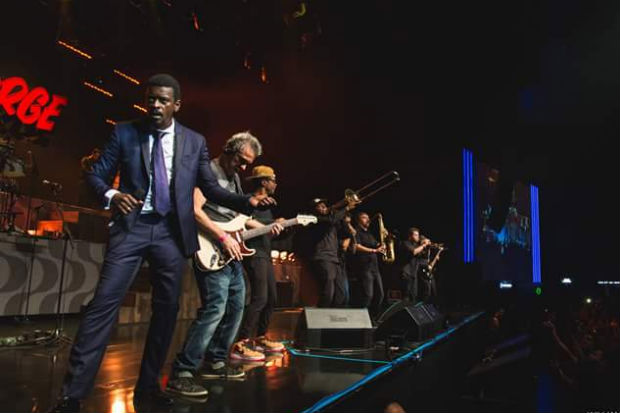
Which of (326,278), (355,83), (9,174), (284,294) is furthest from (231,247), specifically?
(284,294)

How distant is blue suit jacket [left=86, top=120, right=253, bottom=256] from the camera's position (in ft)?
7.33

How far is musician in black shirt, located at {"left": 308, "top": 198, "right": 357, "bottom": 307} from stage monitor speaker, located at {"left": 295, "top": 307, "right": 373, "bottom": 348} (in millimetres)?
794

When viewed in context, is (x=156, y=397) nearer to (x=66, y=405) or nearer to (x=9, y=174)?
(x=66, y=405)

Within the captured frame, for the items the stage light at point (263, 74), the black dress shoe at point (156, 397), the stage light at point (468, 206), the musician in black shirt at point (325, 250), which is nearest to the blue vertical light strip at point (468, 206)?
the stage light at point (468, 206)

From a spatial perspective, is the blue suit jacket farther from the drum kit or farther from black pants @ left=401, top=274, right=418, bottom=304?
black pants @ left=401, top=274, right=418, bottom=304

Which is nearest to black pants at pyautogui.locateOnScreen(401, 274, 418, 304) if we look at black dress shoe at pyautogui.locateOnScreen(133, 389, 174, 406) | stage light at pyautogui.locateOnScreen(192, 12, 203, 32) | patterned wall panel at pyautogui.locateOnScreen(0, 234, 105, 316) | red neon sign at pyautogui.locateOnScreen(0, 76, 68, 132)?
patterned wall panel at pyautogui.locateOnScreen(0, 234, 105, 316)

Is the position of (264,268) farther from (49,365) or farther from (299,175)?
(299,175)

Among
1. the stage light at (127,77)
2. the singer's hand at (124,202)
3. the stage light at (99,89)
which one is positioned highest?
the stage light at (127,77)

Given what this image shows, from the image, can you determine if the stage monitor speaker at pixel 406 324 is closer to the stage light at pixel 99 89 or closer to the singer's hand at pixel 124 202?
the singer's hand at pixel 124 202

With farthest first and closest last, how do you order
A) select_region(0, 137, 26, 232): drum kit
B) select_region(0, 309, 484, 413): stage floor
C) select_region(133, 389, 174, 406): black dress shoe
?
select_region(0, 137, 26, 232): drum kit < select_region(0, 309, 484, 413): stage floor < select_region(133, 389, 174, 406): black dress shoe

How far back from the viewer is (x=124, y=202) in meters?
2.11

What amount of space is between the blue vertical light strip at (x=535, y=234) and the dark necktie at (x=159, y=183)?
1692 centimetres

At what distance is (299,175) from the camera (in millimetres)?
11250

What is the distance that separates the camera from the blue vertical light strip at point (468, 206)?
40.6 ft
